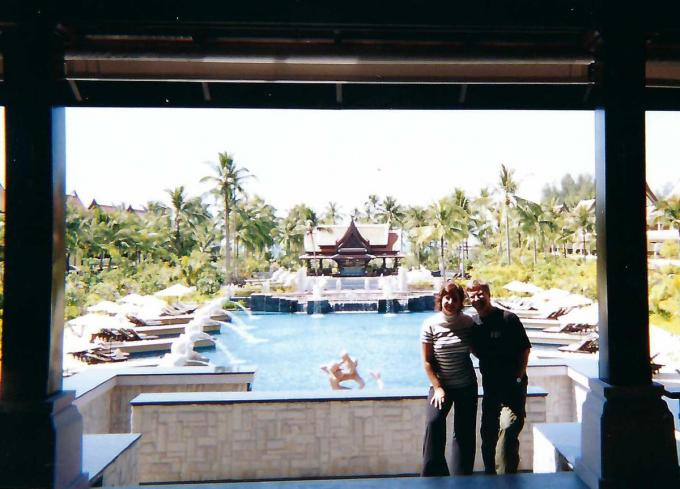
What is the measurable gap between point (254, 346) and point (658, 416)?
14876 mm

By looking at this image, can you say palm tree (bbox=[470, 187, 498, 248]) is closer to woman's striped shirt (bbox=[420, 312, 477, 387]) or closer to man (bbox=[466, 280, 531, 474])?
man (bbox=[466, 280, 531, 474])

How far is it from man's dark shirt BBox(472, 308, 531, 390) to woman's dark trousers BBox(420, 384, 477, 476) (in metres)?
0.15

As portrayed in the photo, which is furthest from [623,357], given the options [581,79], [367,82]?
[367,82]

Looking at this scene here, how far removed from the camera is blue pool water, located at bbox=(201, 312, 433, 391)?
12602mm

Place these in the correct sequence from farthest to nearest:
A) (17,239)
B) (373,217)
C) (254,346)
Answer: (373,217) → (254,346) → (17,239)

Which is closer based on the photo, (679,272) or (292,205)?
(679,272)

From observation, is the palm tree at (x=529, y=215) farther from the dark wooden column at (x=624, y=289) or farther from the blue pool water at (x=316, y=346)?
the dark wooden column at (x=624, y=289)

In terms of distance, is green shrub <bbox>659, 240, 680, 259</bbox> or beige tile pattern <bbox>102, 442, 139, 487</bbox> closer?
beige tile pattern <bbox>102, 442, 139, 487</bbox>

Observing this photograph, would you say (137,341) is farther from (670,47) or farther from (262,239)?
(262,239)

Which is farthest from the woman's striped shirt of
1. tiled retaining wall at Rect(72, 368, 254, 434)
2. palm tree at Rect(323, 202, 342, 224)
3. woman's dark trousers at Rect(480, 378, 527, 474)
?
palm tree at Rect(323, 202, 342, 224)

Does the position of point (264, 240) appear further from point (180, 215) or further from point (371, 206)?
point (371, 206)

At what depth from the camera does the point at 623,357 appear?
2.35 meters

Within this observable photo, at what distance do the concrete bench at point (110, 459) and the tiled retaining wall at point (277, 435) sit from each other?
622 mm

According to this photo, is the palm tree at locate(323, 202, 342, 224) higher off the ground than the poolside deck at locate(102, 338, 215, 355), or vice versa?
the palm tree at locate(323, 202, 342, 224)
